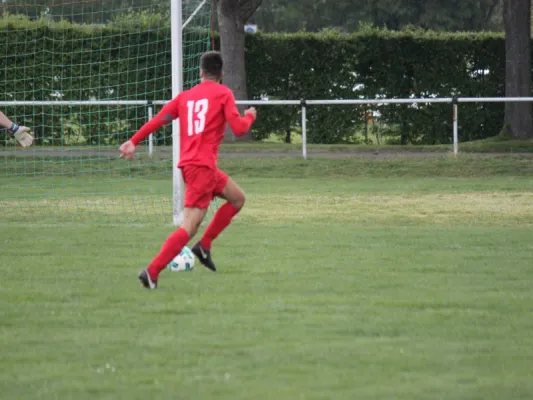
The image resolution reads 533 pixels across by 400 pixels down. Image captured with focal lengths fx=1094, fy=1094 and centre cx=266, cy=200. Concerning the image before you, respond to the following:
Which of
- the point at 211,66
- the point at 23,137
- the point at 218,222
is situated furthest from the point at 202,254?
the point at 23,137

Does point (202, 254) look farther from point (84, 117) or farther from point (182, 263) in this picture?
point (84, 117)

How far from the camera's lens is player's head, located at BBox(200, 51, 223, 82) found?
888cm

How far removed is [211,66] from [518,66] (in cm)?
1742

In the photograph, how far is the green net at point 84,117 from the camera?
15.8 metres

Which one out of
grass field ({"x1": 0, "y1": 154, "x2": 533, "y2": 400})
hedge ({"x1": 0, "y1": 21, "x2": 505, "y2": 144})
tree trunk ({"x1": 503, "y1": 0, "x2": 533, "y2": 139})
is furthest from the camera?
hedge ({"x1": 0, "y1": 21, "x2": 505, "y2": 144})

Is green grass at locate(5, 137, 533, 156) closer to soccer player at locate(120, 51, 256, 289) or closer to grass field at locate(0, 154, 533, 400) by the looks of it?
grass field at locate(0, 154, 533, 400)

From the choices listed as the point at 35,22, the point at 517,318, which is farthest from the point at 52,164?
the point at 517,318

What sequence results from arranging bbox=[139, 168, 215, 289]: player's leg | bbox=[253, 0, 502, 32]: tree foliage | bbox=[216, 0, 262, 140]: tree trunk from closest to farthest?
bbox=[139, 168, 215, 289]: player's leg → bbox=[216, 0, 262, 140]: tree trunk → bbox=[253, 0, 502, 32]: tree foliage

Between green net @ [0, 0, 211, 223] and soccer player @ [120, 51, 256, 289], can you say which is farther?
green net @ [0, 0, 211, 223]

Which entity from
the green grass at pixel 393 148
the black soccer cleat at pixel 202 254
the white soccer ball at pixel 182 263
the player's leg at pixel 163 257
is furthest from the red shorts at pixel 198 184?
the green grass at pixel 393 148

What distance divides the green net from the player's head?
16.6ft

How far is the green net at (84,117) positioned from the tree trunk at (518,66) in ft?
23.9

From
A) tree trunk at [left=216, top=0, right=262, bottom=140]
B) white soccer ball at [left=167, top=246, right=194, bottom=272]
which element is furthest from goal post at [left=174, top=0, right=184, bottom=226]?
tree trunk at [left=216, top=0, right=262, bottom=140]

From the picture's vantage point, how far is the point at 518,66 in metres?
25.1
